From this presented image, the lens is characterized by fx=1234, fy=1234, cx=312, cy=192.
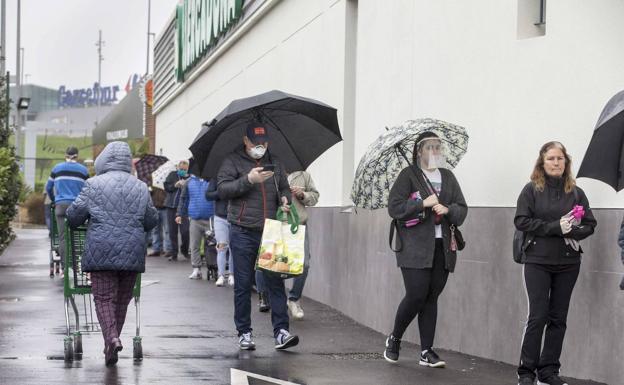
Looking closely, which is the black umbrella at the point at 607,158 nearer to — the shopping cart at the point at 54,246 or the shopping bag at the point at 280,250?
the shopping bag at the point at 280,250

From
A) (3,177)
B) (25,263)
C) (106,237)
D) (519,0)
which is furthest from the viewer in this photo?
(25,263)

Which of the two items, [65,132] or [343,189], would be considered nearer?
[343,189]

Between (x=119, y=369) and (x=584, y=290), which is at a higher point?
(x=584, y=290)

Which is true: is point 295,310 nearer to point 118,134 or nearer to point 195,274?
point 195,274

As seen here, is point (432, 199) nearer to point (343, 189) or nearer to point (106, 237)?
point (106, 237)

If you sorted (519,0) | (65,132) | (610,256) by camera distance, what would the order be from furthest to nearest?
(65,132) < (519,0) < (610,256)

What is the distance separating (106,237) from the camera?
9.23m

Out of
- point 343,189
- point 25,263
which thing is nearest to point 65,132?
point 25,263

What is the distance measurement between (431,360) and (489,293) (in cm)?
85

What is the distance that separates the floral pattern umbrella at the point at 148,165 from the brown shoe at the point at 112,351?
52.0 feet

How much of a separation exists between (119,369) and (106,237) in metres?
0.98

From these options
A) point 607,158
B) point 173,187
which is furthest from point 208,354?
point 173,187

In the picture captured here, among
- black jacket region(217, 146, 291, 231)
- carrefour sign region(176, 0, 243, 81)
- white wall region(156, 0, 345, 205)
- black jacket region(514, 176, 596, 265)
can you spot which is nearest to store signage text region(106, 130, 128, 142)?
carrefour sign region(176, 0, 243, 81)

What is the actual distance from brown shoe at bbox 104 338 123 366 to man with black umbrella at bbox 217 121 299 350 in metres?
1.38
